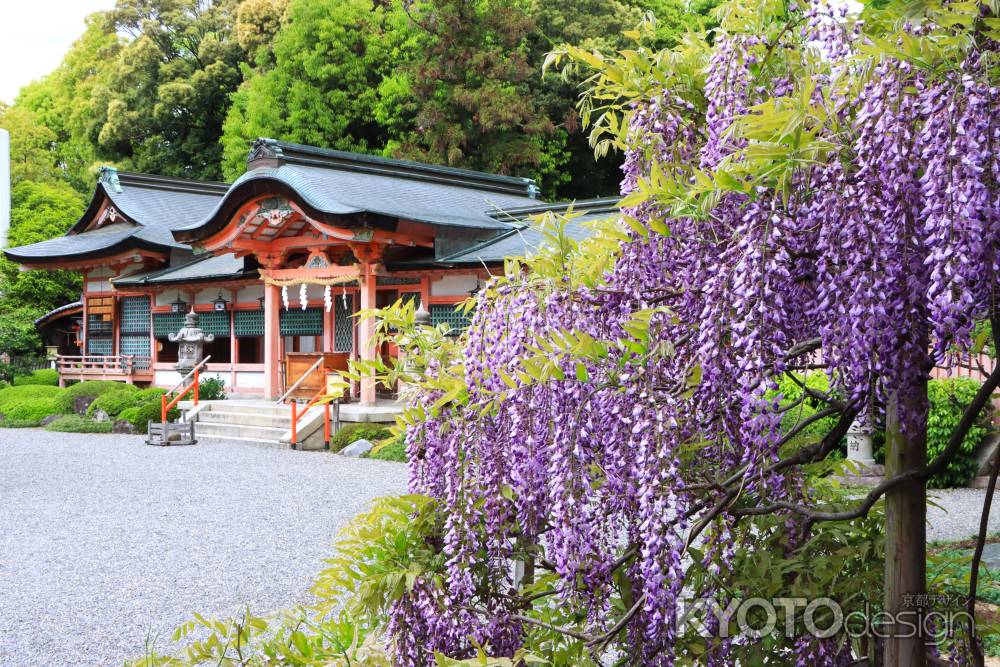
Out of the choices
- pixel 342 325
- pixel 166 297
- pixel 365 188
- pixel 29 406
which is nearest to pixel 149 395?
pixel 29 406

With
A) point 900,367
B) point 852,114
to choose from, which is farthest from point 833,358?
point 852,114

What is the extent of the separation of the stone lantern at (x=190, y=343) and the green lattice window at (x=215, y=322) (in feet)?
2.35

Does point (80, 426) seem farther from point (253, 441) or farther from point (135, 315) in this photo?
point (135, 315)

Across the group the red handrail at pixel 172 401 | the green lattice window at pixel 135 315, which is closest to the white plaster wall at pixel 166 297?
the green lattice window at pixel 135 315

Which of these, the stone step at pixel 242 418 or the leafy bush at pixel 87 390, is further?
the leafy bush at pixel 87 390

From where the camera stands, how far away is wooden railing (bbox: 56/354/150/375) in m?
20.1

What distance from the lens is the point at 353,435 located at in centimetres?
1324

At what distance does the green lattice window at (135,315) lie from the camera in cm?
2103

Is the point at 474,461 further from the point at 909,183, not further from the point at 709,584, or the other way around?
the point at 909,183

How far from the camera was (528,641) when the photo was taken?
2.26m

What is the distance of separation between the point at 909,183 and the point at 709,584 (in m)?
1.08

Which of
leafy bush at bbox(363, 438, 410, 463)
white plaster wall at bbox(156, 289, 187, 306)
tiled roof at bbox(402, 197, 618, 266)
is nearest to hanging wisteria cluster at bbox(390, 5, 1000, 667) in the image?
leafy bush at bbox(363, 438, 410, 463)

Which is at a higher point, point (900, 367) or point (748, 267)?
point (748, 267)

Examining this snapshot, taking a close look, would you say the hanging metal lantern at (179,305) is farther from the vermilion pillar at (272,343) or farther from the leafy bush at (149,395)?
the vermilion pillar at (272,343)
